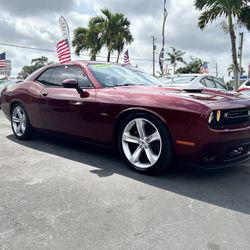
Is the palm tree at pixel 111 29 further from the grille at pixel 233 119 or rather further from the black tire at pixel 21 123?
the grille at pixel 233 119

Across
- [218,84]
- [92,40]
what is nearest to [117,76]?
[218,84]

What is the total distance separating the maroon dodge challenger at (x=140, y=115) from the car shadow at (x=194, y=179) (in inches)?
7.6

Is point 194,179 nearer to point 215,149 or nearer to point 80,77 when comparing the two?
point 215,149

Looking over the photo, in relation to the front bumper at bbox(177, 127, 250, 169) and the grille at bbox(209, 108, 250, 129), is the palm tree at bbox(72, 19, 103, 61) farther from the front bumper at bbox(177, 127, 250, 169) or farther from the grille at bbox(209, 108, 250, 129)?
the front bumper at bbox(177, 127, 250, 169)

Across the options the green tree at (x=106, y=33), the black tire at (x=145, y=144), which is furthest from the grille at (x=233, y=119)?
the green tree at (x=106, y=33)

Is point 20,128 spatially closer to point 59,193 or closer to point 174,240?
point 59,193

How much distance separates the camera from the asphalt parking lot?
241 centimetres

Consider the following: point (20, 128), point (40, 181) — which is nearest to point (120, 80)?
point (40, 181)

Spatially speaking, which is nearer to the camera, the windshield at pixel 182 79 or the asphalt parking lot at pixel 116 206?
the asphalt parking lot at pixel 116 206

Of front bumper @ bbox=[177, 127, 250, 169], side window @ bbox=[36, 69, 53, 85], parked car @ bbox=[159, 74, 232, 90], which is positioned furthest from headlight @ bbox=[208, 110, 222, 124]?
parked car @ bbox=[159, 74, 232, 90]

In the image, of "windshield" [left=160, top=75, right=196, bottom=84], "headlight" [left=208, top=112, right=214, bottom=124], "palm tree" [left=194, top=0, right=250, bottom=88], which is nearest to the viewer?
"headlight" [left=208, top=112, right=214, bottom=124]

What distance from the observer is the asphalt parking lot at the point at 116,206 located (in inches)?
95.0

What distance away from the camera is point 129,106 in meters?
3.90

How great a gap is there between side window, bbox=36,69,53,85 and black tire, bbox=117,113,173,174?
74.4 inches
